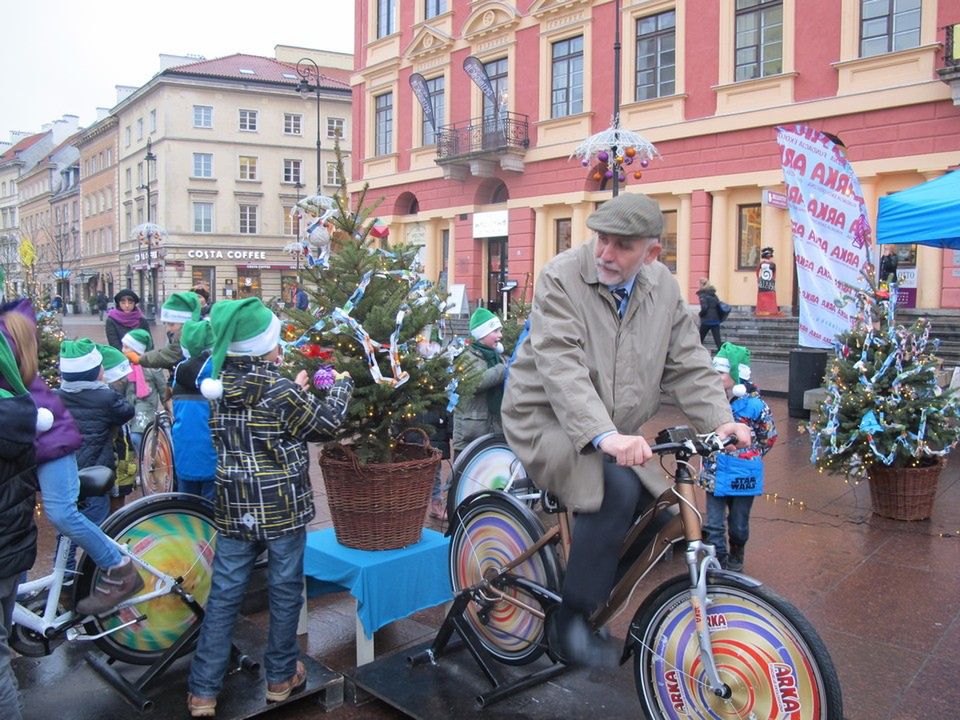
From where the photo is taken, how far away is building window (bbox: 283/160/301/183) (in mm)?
55031

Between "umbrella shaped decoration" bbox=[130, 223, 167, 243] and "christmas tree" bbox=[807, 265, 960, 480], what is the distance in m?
39.4

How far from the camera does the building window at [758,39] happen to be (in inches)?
816

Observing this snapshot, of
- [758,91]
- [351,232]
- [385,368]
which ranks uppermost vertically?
[758,91]

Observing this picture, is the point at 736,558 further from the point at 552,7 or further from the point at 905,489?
the point at 552,7

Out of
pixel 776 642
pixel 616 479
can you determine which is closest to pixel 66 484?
pixel 616 479

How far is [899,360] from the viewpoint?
20.8ft

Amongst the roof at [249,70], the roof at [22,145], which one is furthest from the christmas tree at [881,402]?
the roof at [22,145]

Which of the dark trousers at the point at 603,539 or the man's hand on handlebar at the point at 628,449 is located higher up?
the man's hand on handlebar at the point at 628,449

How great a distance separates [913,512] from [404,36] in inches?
1149

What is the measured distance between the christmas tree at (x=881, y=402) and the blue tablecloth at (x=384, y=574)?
361 centimetres

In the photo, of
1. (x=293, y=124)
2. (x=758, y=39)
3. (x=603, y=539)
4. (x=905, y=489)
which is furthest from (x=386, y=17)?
(x=603, y=539)

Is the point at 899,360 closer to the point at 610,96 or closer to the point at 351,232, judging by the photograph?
the point at 351,232

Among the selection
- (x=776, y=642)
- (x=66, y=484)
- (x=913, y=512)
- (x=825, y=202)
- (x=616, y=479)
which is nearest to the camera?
(x=776, y=642)

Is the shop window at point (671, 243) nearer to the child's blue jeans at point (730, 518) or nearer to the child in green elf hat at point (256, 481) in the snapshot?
the child's blue jeans at point (730, 518)
